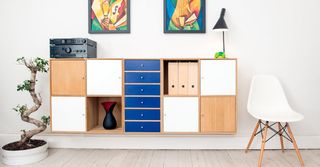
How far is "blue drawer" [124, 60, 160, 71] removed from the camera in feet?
8.21

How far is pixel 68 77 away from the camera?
8.29ft

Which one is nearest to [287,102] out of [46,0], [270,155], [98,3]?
[270,155]

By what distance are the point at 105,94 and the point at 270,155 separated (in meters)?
1.82

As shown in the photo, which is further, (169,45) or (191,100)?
(169,45)

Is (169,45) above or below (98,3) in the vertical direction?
below

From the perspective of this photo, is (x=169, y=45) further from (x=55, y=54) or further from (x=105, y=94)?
(x=55, y=54)

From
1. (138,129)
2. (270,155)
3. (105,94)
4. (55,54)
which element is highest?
(55,54)

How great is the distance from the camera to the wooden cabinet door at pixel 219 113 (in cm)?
249

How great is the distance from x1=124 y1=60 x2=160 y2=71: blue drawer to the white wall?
35cm

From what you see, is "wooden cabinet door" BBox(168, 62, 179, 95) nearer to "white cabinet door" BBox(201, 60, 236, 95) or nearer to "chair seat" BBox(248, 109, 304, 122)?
"white cabinet door" BBox(201, 60, 236, 95)

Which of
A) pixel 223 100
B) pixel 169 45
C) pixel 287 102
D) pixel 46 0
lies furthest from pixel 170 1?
pixel 287 102

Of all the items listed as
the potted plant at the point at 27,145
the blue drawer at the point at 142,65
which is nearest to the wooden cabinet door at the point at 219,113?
the blue drawer at the point at 142,65

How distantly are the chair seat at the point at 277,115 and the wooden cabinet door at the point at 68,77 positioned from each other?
5.65 feet

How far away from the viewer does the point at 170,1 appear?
279 cm
